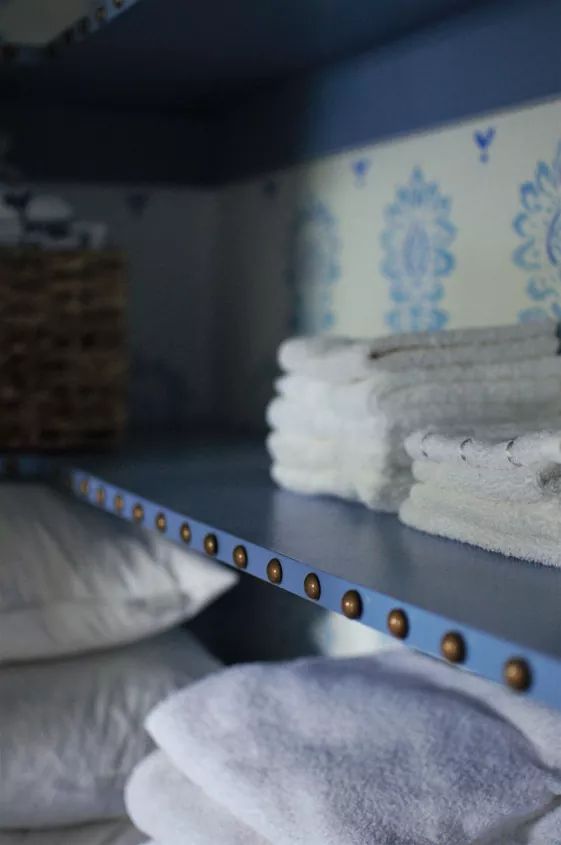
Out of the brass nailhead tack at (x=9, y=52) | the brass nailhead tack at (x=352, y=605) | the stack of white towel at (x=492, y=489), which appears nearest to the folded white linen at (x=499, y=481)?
the stack of white towel at (x=492, y=489)

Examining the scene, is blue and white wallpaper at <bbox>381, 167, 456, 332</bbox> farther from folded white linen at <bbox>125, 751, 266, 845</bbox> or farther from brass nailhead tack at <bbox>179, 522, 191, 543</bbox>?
folded white linen at <bbox>125, 751, 266, 845</bbox>

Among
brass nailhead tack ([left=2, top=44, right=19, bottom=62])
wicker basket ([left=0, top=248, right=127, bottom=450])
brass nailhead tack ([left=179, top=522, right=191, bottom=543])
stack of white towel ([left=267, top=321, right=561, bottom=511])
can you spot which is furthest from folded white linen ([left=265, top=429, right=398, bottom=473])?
brass nailhead tack ([left=2, top=44, right=19, bottom=62])

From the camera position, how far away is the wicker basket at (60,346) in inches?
46.6

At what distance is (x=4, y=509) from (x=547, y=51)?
629 millimetres

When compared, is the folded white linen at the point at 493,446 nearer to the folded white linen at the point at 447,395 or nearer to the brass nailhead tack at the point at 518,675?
the folded white linen at the point at 447,395

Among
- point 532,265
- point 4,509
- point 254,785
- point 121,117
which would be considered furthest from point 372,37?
point 254,785

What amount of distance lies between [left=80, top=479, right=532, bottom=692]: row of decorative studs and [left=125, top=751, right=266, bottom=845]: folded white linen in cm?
18

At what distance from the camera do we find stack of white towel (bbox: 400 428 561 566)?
64 cm

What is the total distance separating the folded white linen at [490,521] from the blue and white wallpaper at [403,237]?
27 centimetres

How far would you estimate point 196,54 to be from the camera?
119 centimetres

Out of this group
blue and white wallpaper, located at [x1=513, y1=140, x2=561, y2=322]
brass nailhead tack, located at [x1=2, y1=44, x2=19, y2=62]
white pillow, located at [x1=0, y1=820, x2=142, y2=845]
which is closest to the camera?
blue and white wallpaper, located at [x1=513, y1=140, x2=561, y2=322]

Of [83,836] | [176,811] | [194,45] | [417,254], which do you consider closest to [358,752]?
[176,811]

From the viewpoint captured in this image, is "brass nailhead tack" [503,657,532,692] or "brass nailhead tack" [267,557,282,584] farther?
"brass nailhead tack" [267,557,282,584]

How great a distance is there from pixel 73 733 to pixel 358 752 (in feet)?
1.09
